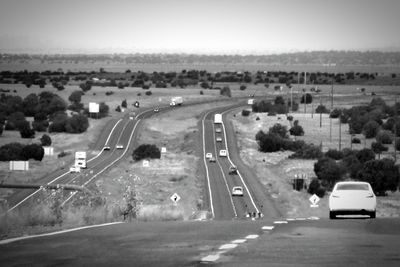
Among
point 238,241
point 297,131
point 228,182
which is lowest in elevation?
point 297,131

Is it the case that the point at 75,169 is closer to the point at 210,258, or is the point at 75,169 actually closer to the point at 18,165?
the point at 18,165

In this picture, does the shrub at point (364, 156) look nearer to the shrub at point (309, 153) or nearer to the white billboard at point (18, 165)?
the shrub at point (309, 153)

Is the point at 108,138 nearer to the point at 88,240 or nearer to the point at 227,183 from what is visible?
the point at 227,183

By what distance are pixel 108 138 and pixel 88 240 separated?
114 metres

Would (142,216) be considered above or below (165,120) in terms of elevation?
above

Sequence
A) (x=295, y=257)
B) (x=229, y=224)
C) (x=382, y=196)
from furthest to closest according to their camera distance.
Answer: (x=382, y=196)
(x=229, y=224)
(x=295, y=257)

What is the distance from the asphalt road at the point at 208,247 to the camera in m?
11.7

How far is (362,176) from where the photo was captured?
275ft

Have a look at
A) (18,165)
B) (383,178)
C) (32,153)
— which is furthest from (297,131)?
(18,165)

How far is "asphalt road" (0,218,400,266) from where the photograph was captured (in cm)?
1172

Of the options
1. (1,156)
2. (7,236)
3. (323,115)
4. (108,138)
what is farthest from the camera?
(323,115)

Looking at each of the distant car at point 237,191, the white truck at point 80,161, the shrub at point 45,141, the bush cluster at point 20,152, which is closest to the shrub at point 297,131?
the shrub at point 45,141

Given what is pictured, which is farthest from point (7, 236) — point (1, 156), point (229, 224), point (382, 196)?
point (1, 156)

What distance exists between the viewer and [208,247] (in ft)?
44.0
